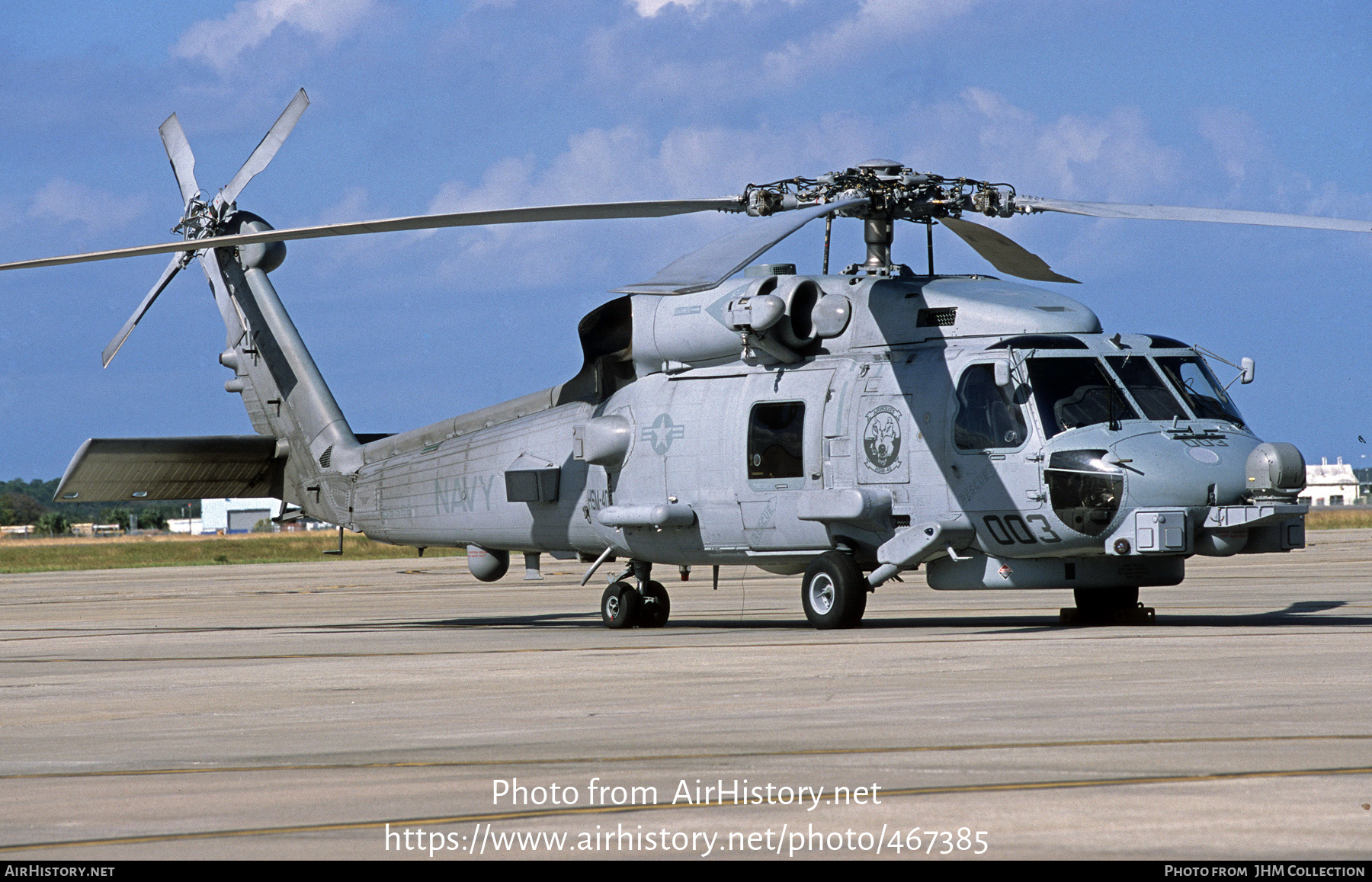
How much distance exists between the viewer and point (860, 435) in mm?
17031

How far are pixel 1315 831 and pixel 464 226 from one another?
11.3m

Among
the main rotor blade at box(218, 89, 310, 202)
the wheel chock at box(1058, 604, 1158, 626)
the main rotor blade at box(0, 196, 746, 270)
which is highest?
the main rotor blade at box(218, 89, 310, 202)

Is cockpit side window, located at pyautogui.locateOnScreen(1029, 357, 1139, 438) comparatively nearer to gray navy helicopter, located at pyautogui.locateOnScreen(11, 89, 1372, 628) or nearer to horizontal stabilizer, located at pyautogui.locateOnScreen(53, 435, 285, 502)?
gray navy helicopter, located at pyautogui.locateOnScreen(11, 89, 1372, 628)

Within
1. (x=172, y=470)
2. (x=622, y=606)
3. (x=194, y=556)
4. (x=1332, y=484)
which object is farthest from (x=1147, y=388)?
(x=1332, y=484)

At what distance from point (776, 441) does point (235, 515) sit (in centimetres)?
15684

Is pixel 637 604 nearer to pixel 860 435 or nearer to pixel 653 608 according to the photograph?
pixel 653 608

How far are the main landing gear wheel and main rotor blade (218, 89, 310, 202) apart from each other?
472 inches

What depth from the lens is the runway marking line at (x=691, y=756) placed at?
759cm

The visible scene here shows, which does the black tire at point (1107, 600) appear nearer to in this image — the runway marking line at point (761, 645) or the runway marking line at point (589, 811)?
the runway marking line at point (761, 645)

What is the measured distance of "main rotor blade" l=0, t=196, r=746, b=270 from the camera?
15125mm

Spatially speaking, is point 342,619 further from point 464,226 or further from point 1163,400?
point 1163,400

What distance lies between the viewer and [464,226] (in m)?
15.5

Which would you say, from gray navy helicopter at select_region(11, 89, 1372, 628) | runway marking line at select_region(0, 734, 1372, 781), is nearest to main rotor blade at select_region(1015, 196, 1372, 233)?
gray navy helicopter at select_region(11, 89, 1372, 628)

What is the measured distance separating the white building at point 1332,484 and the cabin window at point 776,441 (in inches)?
5431
